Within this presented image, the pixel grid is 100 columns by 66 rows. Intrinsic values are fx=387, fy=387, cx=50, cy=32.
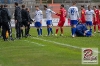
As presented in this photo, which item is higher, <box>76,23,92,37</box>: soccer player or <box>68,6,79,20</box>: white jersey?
<box>68,6,79,20</box>: white jersey

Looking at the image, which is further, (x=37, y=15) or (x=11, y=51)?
(x=37, y=15)

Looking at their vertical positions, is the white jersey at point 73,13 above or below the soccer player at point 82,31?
above

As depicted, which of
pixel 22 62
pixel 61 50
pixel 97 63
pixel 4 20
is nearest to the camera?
pixel 97 63

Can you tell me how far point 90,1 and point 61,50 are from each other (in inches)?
1899

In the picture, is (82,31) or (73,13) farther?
(82,31)

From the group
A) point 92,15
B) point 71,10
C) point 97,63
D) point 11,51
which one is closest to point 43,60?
point 97,63

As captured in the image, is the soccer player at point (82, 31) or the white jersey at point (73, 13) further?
the soccer player at point (82, 31)

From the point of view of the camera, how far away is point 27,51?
1878 centimetres

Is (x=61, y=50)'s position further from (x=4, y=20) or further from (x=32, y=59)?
(x=4, y=20)

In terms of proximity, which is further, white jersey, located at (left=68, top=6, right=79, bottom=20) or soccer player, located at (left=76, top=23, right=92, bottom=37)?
soccer player, located at (left=76, top=23, right=92, bottom=37)

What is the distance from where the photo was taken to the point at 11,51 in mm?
19031

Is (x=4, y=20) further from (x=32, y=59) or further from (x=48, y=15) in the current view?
(x=32, y=59)

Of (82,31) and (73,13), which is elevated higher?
(73,13)

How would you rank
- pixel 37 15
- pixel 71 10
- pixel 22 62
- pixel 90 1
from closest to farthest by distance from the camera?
1. pixel 22 62
2. pixel 71 10
3. pixel 37 15
4. pixel 90 1
